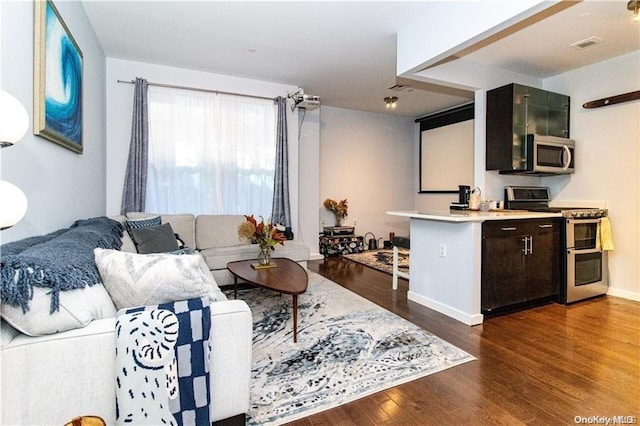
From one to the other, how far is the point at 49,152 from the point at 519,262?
3.89 meters

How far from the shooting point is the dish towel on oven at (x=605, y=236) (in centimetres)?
350

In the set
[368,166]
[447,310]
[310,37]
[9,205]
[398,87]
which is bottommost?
[447,310]

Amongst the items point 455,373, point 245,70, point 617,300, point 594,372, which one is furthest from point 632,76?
point 245,70

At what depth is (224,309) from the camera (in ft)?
4.64

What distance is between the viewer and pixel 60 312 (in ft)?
3.76

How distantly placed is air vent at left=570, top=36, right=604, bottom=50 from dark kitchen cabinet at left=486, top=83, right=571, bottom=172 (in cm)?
53

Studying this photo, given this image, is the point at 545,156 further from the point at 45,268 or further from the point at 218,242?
the point at 45,268

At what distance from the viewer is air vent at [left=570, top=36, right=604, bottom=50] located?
3.13 m

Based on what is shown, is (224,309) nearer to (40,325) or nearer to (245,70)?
(40,325)

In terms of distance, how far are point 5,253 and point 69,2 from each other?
7.13ft

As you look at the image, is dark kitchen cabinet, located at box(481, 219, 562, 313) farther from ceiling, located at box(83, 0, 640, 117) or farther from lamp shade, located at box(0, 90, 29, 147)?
lamp shade, located at box(0, 90, 29, 147)

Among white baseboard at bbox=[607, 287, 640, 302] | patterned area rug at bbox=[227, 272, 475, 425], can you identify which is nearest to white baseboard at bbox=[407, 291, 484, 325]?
patterned area rug at bbox=[227, 272, 475, 425]

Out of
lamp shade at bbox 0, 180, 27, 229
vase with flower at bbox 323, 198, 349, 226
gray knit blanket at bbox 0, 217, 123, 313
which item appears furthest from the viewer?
vase with flower at bbox 323, 198, 349, 226
